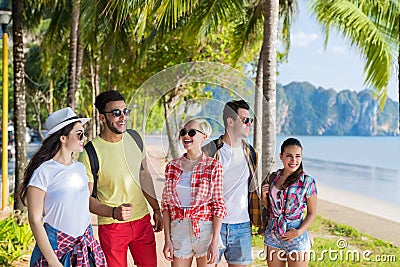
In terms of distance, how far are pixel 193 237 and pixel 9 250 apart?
3.82 m

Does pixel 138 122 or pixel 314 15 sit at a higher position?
pixel 314 15

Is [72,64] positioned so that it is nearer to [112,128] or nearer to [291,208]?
[112,128]

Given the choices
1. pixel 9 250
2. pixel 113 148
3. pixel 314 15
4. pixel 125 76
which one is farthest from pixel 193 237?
pixel 125 76

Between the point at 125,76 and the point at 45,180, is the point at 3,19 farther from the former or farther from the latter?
the point at 125,76

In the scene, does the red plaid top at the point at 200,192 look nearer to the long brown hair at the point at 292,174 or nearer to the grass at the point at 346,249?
the long brown hair at the point at 292,174

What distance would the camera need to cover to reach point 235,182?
169 inches

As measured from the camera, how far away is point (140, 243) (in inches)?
171

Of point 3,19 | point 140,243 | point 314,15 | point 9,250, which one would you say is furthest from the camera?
point 314,15

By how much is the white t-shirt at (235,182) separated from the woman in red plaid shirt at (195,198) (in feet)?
0.73

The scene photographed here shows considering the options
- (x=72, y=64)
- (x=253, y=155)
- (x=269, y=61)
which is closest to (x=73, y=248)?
(x=253, y=155)

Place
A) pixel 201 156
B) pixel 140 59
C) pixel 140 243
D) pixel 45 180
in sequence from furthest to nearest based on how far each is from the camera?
pixel 140 59 → pixel 140 243 → pixel 201 156 → pixel 45 180

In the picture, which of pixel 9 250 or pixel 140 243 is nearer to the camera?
pixel 140 243

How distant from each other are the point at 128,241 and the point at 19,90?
262 inches

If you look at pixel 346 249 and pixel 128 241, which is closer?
pixel 128 241
